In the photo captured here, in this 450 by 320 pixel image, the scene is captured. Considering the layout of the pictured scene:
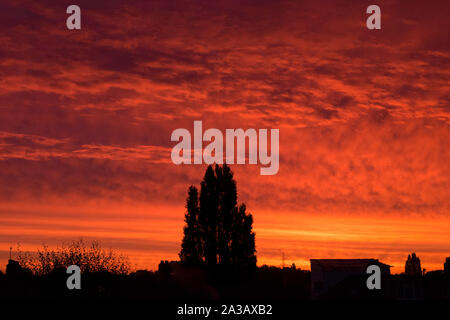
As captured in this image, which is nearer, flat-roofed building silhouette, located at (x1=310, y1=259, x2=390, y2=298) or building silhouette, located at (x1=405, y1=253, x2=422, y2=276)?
flat-roofed building silhouette, located at (x1=310, y1=259, x2=390, y2=298)

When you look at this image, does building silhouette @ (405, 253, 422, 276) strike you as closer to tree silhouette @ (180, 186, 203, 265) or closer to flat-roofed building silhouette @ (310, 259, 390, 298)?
flat-roofed building silhouette @ (310, 259, 390, 298)

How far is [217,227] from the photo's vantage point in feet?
192

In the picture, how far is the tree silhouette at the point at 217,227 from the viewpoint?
188ft

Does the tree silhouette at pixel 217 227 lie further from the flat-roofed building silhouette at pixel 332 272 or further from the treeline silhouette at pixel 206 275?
the flat-roofed building silhouette at pixel 332 272

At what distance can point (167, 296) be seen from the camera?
47.8m

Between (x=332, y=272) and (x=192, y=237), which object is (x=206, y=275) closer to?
(x=192, y=237)

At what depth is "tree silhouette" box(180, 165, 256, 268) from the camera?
57.2m

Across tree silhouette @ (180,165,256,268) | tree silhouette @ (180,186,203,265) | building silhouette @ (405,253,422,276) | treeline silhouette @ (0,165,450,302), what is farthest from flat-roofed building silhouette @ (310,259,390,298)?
building silhouette @ (405,253,422,276)

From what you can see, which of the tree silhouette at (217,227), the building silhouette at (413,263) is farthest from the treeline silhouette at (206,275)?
the building silhouette at (413,263)

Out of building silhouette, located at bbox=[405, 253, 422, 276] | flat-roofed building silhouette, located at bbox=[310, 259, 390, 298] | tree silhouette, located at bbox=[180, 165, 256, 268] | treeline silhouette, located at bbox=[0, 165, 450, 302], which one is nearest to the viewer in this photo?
treeline silhouette, located at bbox=[0, 165, 450, 302]

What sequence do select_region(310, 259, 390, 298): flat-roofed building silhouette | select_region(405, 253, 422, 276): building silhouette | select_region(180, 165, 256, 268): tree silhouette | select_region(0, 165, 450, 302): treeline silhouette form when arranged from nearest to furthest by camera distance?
select_region(0, 165, 450, 302): treeline silhouette, select_region(180, 165, 256, 268): tree silhouette, select_region(310, 259, 390, 298): flat-roofed building silhouette, select_region(405, 253, 422, 276): building silhouette

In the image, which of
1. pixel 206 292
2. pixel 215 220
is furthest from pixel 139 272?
pixel 215 220
